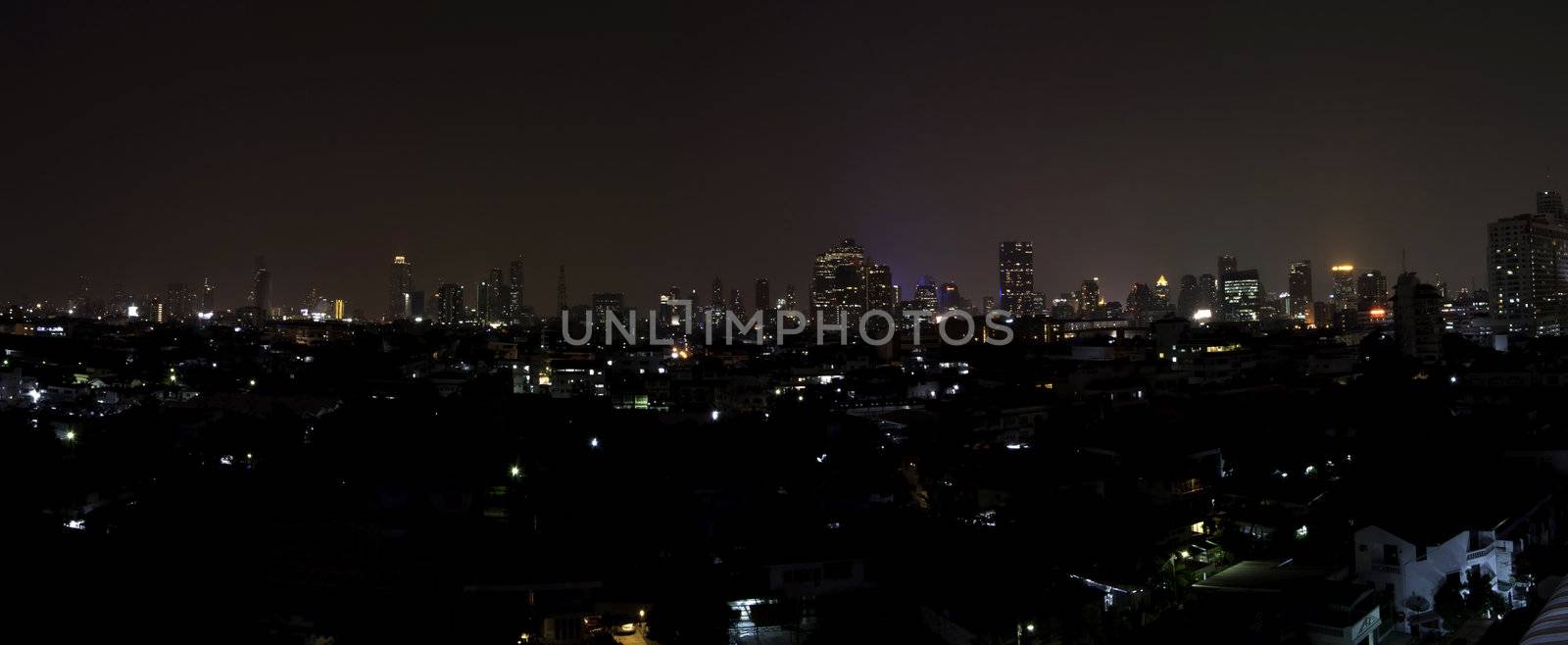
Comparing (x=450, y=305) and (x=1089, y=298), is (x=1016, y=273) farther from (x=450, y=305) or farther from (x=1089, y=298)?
(x=450, y=305)

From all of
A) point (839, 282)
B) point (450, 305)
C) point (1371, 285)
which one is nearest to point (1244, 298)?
point (1371, 285)

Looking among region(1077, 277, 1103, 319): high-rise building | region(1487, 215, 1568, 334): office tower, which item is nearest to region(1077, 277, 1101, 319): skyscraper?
region(1077, 277, 1103, 319): high-rise building

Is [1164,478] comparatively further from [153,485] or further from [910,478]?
[153,485]

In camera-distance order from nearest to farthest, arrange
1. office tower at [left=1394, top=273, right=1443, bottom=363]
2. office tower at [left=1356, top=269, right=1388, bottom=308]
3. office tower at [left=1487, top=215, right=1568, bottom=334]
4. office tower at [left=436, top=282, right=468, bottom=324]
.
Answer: office tower at [left=1394, top=273, right=1443, bottom=363]
office tower at [left=1487, top=215, right=1568, bottom=334]
office tower at [left=1356, top=269, right=1388, bottom=308]
office tower at [left=436, top=282, right=468, bottom=324]

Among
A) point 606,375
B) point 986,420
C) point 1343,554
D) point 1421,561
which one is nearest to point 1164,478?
point 1343,554

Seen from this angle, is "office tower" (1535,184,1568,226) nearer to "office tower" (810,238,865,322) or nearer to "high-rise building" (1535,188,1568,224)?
"high-rise building" (1535,188,1568,224)

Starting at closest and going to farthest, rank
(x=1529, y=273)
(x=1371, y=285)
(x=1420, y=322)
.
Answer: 1. (x=1420, y=322)
2. (x=1529, y=273)
3. (x=1371, y=285)

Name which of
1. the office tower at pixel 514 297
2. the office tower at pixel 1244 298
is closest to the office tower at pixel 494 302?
the office tower at pixel 514 297
